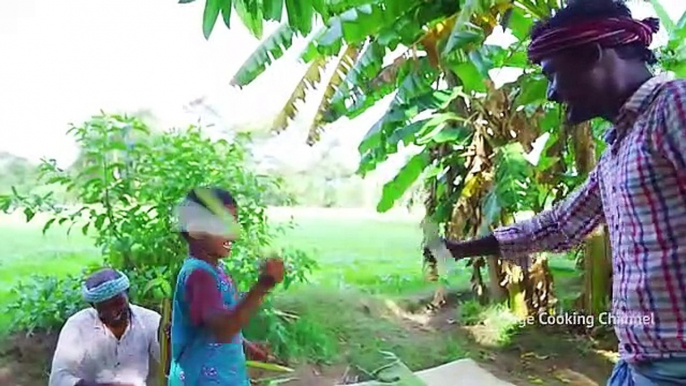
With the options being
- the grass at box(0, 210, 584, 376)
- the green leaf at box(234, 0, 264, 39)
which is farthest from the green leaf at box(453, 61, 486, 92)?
the green leaf at box(234, 0, 264, 39)

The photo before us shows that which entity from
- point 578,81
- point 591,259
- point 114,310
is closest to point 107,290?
point 114,310

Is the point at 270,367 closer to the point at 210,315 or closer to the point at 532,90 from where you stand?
the point at 210,315

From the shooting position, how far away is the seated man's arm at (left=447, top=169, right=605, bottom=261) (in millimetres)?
822

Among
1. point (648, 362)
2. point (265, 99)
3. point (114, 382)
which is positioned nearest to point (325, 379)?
point (114, 382)

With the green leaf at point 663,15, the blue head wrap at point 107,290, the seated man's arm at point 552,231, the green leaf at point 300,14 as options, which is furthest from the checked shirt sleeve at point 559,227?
the green leaf at point 663,15

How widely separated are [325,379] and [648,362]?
48.8 inches

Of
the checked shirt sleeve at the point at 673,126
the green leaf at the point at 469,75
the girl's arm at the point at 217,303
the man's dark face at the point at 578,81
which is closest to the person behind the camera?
the checked shirt sleeve at the point at 673,126

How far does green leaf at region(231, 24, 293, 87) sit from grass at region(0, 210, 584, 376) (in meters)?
0.33

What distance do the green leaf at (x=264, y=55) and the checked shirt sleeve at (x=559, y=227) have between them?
906mm

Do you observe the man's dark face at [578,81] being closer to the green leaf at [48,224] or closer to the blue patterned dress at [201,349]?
the blue patterned dress at [201,349]

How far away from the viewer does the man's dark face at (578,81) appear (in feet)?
2.37

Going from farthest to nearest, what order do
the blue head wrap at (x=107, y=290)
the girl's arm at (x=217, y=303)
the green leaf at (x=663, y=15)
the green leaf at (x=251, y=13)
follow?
the green leaf at (x=663, y=15) < the blue head wrap at (x=107, y=290) < the girl's arm at (x=217, y=303) < the green leaf at (x=251, y=13)

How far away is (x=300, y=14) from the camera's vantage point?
2.73 feet

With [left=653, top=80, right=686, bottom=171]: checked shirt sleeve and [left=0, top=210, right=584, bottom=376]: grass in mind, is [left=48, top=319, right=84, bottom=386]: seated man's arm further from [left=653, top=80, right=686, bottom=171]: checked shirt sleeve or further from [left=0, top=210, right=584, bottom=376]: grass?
[left=653, top=80, right=686, bottom=171]: checked shirt sleeve
